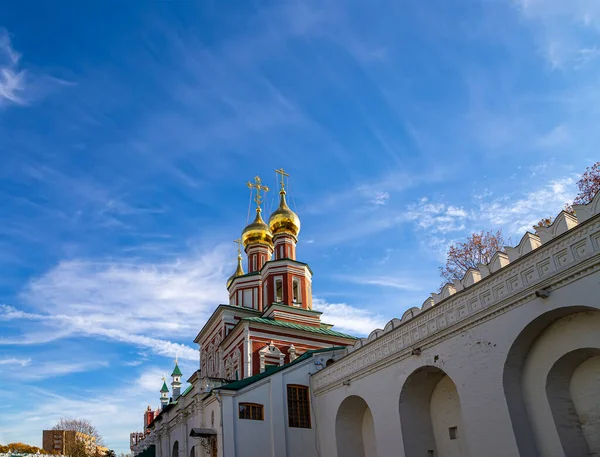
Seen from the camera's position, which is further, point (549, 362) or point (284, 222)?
point (284, 222)

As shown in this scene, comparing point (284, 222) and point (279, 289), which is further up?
point (284, 222)

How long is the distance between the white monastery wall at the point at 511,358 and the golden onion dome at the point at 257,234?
1990 centimetres

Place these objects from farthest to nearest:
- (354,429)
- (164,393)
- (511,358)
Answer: (164,393) < (354,429) < (511,358)

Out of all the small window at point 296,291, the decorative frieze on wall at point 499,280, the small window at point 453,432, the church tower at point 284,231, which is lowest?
the small window at point 453,432

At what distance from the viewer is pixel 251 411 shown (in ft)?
53.9

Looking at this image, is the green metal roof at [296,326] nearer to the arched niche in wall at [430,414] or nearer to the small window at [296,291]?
the small window at [296,291]

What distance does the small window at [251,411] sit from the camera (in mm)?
16266

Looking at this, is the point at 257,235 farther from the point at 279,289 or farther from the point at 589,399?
the point at 589,399

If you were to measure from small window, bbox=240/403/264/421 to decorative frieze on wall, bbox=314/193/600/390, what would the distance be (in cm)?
405

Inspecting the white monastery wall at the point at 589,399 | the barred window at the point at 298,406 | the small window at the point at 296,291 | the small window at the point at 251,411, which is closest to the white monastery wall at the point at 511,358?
the white monastery wall at the point at 589,399

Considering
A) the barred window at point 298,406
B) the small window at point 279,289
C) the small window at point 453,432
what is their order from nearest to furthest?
the small window at point 453,432, the barred window at point 298,406, the small window at point 279,289

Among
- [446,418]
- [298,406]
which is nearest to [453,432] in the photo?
[446,418]

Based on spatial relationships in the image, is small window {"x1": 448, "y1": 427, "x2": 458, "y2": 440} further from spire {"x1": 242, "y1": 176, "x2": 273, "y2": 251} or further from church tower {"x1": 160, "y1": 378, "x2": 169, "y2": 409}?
church tower {"x1": 160, "y1": 378, "x2": 169, "y2": 409}

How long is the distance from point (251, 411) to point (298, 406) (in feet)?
5.86
